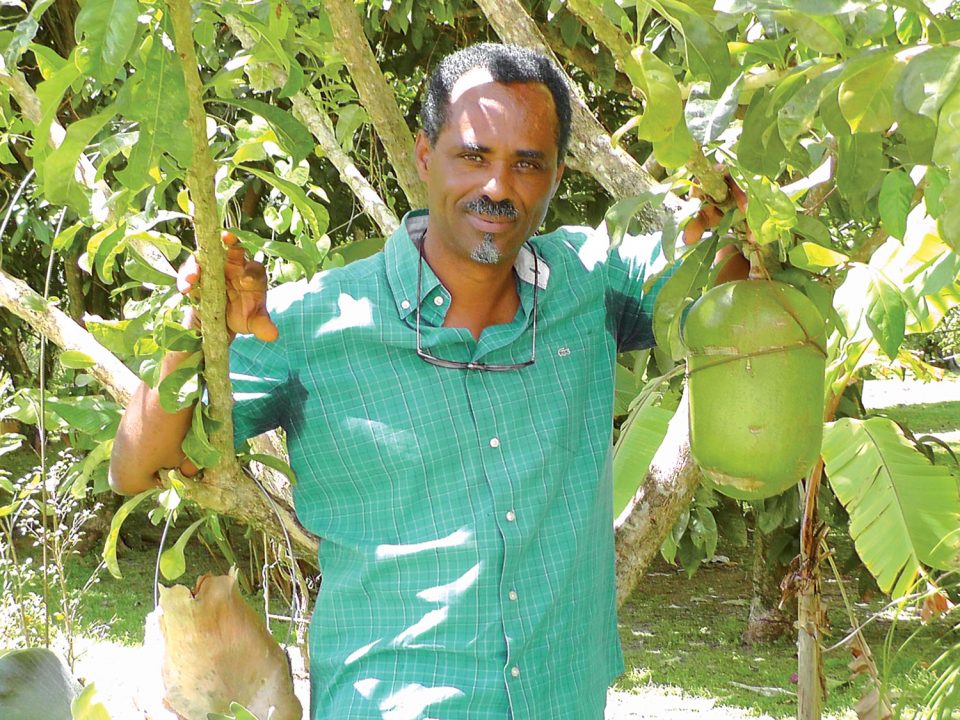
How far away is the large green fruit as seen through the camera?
1365 millimetres

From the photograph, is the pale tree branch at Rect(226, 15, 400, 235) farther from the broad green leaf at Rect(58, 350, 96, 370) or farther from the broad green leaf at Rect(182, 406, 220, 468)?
the broad green leaf at Rect(182, 406, 220, 468)

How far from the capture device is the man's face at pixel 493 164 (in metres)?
1.56

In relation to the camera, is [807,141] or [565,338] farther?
[565,338]

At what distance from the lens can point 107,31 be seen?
895mm

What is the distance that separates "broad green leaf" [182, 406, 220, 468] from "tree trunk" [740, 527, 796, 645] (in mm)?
3982

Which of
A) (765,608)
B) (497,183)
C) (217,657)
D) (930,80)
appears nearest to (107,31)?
(930,80)

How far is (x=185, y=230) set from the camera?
16.4 feet

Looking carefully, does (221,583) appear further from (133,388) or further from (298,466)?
(133,388)

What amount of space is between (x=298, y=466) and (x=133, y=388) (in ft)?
0.87

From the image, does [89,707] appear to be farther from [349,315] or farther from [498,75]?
[498,75]

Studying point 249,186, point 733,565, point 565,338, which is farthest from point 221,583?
point 733,565

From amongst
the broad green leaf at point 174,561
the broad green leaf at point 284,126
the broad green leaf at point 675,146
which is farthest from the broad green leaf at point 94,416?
the broad green leaf at point 675,146

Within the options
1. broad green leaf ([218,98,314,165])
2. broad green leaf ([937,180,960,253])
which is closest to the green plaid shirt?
A: broad green leaf ([218,98,314,165])

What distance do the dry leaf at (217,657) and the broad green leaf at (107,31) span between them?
28.5 inches
